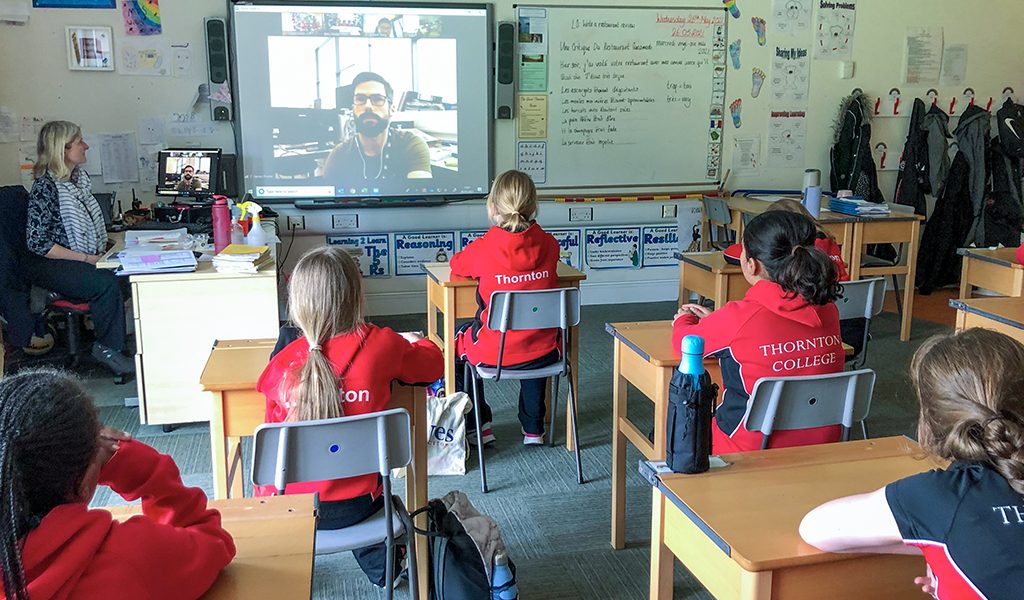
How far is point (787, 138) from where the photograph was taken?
20.9ft

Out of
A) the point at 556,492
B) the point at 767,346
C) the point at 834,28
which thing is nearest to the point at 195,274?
the point at 556,492

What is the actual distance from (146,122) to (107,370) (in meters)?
1.53

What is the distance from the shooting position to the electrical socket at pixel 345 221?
5.67 m

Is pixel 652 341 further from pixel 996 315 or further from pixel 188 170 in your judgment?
pixel 188 170

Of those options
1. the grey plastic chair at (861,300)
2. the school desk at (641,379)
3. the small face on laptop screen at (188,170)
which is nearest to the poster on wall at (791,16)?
the grey plastic chair at (861,300)

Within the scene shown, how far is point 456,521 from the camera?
6.56 feet

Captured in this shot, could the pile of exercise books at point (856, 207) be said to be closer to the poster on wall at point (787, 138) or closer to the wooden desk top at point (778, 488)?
the poster on wall at point (787, 138)

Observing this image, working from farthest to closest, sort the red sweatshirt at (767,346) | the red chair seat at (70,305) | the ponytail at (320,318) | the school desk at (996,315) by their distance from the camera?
the red chair seat at (70,305), the school desk at (996,315), the red sweatshirt at (767,346), the ponytail at (320,318)

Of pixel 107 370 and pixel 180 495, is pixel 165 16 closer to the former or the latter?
pixel 107 370

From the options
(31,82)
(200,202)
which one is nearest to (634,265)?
(200,202)

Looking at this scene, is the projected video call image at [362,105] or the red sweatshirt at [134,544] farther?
the projected video call image at [362,105]

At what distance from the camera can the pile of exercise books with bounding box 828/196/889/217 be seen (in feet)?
17.7

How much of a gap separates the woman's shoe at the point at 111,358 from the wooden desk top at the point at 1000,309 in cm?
364

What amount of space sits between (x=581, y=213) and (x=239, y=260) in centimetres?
288
